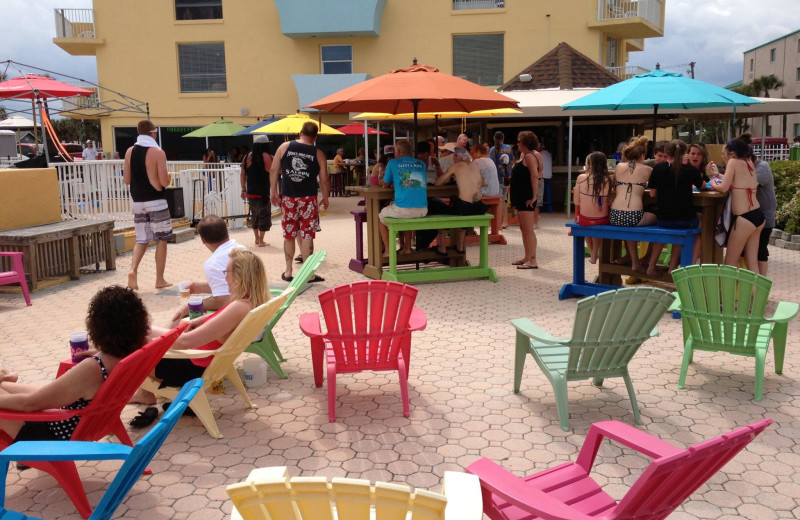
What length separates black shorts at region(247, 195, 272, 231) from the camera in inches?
461

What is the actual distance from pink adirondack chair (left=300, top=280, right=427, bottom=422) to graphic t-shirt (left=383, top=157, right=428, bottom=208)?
13.4ft

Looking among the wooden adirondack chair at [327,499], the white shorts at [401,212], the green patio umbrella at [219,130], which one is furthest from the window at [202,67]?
the wooden adirondack chair at [327,499]

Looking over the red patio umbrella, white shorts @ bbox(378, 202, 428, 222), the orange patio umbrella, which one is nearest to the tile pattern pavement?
white shorts @ bbox(378, 202, 428, 222)

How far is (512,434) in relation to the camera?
426cm

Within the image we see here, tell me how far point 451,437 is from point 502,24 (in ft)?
80.3

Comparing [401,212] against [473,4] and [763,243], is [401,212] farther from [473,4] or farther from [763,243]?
[473,4]

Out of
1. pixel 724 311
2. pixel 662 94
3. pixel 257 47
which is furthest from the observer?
pixel 257 47

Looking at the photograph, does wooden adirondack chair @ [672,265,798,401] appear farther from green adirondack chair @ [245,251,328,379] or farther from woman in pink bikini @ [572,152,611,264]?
woman in pink bikini @ [572,152,611,264]

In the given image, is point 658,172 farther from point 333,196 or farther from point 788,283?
point 333,196

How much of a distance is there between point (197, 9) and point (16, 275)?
72.8ft

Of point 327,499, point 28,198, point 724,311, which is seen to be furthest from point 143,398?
point 28,198

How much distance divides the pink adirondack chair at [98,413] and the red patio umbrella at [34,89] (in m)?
10.2

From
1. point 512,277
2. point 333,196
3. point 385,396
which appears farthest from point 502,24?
point 385,396

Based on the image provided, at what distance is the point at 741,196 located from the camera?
7.19 meters
